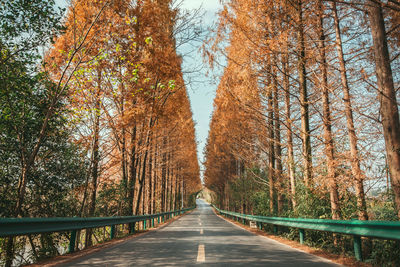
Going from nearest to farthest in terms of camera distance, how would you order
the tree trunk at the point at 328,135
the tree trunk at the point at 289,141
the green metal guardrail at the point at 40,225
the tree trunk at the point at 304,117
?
the green metal guardrail at the point at 40,225 < the tree trunk at the point at 328,135 < the tree trunk at the point at 304,117 < the tree trunk at the point at 289,141

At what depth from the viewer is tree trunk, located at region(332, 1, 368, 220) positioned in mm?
6512

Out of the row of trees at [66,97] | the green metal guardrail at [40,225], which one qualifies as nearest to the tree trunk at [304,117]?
the row of trees at [66,97]

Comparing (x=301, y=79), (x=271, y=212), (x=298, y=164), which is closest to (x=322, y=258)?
(x=298, y=164)

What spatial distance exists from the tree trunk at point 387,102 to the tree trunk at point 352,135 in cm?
130

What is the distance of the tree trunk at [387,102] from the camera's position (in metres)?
5.04

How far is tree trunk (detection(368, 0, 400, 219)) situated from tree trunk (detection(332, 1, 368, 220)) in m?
1.30

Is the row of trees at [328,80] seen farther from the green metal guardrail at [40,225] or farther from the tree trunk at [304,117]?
the green metal guardrail at [40,225]

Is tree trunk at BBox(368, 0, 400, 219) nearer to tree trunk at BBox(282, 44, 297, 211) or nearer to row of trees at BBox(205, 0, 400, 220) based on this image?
row of trees at BBox(205, 0, 400, 220)

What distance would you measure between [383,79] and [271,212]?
392 inches

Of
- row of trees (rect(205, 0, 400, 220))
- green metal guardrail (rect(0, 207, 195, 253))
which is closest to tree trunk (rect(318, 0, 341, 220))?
row of trees (rect(205, 0, 400, 220))

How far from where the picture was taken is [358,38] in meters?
7.58

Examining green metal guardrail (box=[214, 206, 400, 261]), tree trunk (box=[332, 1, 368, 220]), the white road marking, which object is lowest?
the white road marking

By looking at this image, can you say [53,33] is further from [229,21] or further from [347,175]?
[347,175]

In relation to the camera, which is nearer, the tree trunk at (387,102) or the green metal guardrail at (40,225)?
the green metal guardrail at (40,225)
